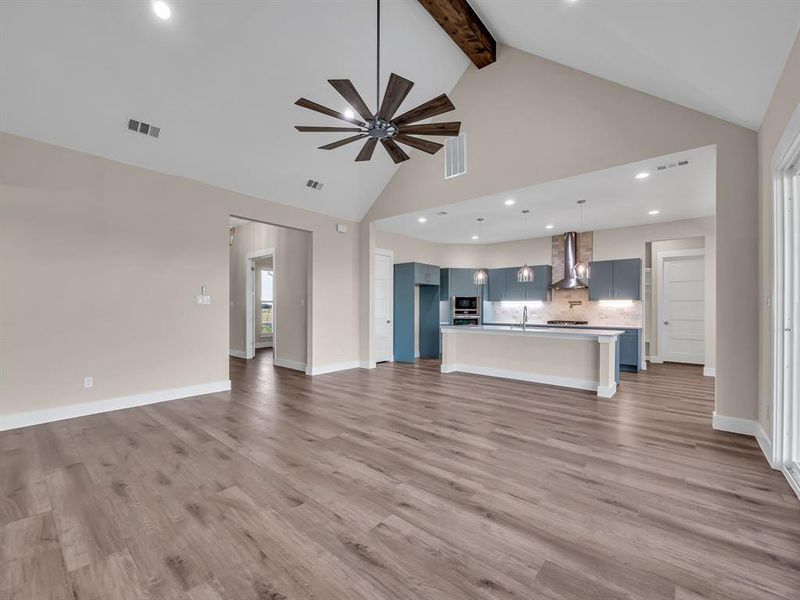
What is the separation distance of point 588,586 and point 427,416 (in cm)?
247

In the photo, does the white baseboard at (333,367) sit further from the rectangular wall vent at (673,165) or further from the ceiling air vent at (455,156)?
the rectangular wall vent at (673,165)

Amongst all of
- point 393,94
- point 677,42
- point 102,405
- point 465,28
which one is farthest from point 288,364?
point 677,42

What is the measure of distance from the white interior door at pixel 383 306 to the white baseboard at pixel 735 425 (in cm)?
546

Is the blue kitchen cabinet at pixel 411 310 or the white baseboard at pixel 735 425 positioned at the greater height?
the blue kitchen cabinet at pixel 411 310

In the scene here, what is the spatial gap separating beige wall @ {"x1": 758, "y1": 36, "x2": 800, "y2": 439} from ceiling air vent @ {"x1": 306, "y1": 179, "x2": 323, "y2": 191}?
5.36m

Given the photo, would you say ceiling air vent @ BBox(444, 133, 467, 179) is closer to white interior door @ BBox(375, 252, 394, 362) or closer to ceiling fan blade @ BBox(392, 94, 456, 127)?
ceiling fan blade @ BBox(392, 94, 456, 127)

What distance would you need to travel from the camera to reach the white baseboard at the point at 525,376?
5.24 m

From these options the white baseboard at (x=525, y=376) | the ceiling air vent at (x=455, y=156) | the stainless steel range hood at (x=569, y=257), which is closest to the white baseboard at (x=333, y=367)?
the white baseboard at (x=525, y=376)

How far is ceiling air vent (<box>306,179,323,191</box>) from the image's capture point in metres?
5.82

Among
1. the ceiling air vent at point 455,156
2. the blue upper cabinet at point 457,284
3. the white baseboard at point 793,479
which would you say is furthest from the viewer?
the blue upper cabinet at point 457,284

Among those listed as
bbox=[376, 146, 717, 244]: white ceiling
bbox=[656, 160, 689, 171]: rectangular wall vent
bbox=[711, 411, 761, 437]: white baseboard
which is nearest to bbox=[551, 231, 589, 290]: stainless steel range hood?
bbox=[376, 146, 717, 244]: white ceiling

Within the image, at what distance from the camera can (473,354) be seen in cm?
647

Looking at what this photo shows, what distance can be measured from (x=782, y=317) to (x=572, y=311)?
569 cm

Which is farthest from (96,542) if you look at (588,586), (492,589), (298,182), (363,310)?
(363,310)
